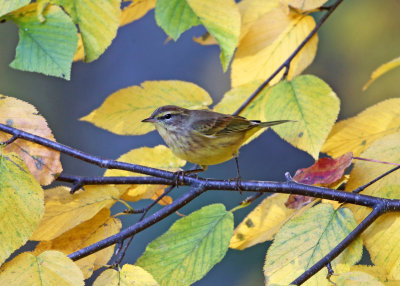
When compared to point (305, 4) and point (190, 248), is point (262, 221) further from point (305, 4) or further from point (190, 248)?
point (305, 4)

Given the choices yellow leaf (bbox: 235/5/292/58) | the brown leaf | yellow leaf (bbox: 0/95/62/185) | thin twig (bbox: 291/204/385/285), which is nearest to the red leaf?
the brown leaf

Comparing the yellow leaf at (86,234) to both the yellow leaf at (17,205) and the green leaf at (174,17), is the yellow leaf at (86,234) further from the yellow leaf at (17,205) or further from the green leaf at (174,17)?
the green leaf at (174,17)

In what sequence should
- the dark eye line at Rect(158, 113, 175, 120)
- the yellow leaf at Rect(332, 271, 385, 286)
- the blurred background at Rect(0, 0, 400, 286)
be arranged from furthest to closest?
the blurred background at Rect(0, 0, 400, 286), the dark eye line at Rect(158, 113, 175, 120), the yellow leaf at Rect(332, 271, 385, 286)

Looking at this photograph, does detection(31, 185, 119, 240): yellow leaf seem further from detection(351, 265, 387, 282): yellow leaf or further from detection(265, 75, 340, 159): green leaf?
detection(351, 265, 387, 282): yellow leaf

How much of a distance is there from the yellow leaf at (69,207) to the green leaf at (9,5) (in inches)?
13.8

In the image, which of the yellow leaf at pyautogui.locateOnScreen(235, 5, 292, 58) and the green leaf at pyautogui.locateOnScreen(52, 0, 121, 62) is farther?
the yellow leaf at pyautogui.locateOnScreen(235, 5, 292, 58)

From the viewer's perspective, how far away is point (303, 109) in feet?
3.58

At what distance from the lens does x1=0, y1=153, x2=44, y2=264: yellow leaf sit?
32.2 inches

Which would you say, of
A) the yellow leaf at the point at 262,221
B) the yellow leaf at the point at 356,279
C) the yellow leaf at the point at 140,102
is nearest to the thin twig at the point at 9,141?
the yellow leaf at the point at 140,102

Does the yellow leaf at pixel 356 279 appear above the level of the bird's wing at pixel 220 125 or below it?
above

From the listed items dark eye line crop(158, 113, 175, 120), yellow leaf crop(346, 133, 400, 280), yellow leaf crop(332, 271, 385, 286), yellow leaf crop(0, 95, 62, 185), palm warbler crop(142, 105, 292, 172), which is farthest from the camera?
dark eye line crop(158, 113, 175, 120)

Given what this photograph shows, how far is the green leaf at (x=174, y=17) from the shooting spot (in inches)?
42.1

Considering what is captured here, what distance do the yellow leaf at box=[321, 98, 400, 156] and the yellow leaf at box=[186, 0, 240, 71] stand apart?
1.00 ft

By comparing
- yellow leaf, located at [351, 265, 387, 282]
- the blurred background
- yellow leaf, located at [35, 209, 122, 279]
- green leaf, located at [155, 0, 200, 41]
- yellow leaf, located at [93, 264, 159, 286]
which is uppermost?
green leaf, located at [155, 0, 200, 41]
